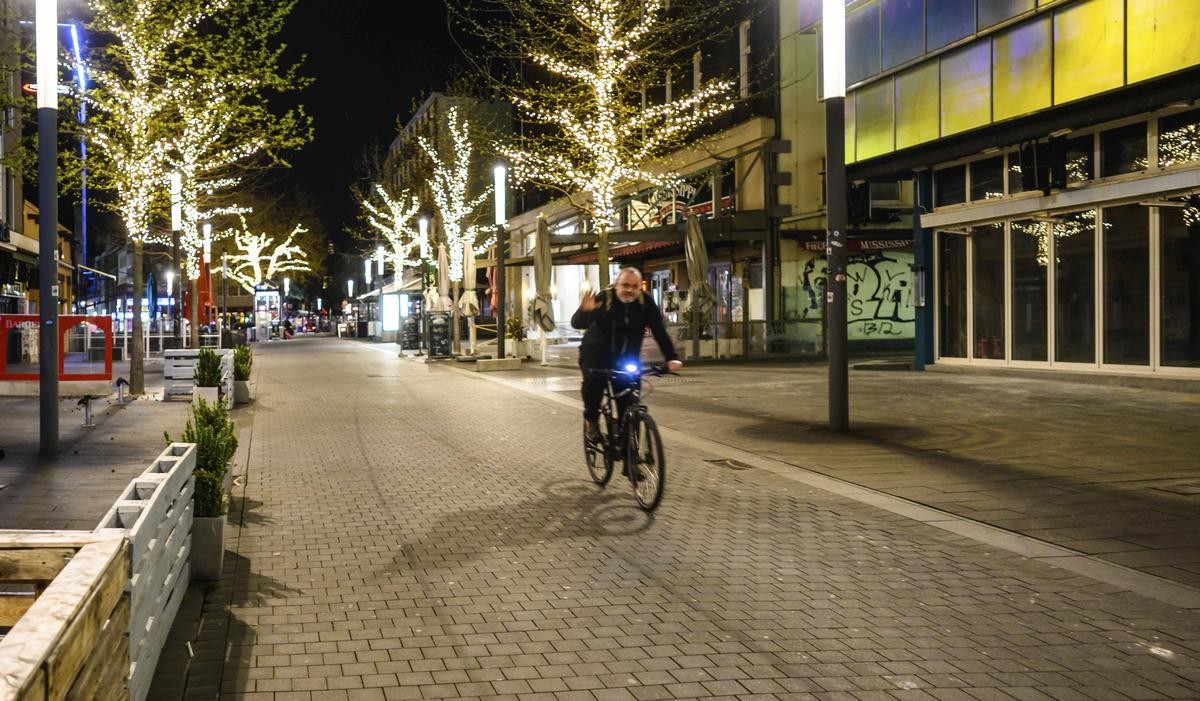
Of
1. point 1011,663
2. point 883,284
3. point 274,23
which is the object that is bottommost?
point 1011,663

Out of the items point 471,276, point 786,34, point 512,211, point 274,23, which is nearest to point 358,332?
point 512,211

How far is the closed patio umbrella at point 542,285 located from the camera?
82.2 ft

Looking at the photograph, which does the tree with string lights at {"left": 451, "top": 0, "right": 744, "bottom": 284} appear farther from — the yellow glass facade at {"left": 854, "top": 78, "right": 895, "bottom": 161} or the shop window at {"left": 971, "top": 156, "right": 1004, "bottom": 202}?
the shop window at {"left": 971, "top": 156, "right": 1004, "bottom": 202}

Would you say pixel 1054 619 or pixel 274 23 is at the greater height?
pixel 274 23

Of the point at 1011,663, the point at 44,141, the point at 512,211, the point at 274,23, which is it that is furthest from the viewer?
the point at 512,211

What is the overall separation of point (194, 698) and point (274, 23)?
50.0 feet

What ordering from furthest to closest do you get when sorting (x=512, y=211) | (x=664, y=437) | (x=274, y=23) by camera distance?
(x=512, y=211)
(x=274, y=23)
(x=664, y=437)

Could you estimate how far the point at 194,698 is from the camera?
4090 mm

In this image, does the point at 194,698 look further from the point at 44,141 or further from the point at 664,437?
the point at 664,437

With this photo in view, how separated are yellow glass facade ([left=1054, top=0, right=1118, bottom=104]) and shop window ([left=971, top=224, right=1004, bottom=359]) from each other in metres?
3.50

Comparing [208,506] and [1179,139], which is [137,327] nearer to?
[208,506]

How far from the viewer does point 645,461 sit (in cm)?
794

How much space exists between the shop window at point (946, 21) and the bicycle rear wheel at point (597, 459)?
13.1 meters

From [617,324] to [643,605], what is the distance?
3504mm
